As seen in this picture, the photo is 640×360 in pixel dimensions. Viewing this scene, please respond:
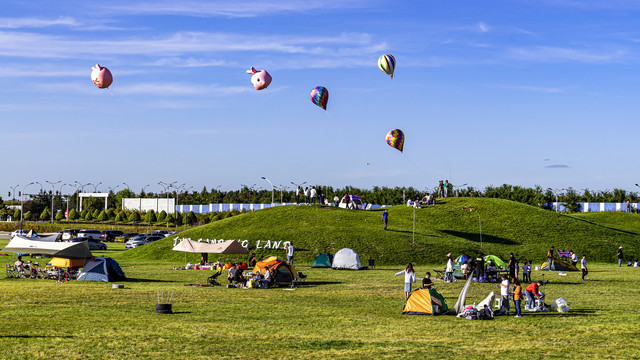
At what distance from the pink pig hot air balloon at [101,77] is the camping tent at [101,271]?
11.2 meters

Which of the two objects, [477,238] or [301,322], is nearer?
[301,322]

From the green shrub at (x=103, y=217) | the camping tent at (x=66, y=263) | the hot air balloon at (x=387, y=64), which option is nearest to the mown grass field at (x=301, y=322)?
the camping tent at (x=66, y=263)

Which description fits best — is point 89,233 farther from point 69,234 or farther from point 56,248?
point 56,248

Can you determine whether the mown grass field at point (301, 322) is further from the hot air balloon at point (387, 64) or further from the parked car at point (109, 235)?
the parked car at point (109, 235)

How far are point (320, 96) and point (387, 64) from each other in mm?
6739

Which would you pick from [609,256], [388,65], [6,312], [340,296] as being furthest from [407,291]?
[609,256]

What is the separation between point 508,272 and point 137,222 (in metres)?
107

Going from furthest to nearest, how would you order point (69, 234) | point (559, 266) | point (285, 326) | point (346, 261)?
point (69, 234) → point (559, 266) → point (346, 261) → point (285, 326)

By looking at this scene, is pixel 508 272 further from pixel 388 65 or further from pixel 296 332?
pixel 296 332

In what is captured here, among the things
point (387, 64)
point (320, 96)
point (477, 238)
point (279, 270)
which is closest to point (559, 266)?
point (477, 238)

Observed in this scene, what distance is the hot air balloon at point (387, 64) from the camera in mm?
59250

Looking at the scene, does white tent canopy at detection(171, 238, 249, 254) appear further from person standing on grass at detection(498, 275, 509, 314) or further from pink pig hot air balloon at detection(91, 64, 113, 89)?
person standing on grass at detection(498, 275, 509, 314)

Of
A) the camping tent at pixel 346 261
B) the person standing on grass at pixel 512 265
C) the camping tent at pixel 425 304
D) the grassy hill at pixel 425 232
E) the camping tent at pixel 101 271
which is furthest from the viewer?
the grassy hill at pixel 425 232

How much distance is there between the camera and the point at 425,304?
27.6 meters
